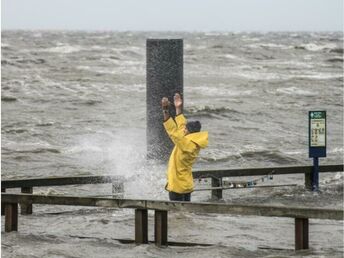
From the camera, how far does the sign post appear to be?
1548 centimetres

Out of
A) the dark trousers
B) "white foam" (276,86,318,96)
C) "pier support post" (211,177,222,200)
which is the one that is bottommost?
"white foam" (276,86,318,96)

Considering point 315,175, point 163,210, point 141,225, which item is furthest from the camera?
point 315,175

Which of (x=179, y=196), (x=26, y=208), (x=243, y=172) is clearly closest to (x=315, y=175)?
(x=243, y=172)

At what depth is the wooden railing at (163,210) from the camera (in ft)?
34.2

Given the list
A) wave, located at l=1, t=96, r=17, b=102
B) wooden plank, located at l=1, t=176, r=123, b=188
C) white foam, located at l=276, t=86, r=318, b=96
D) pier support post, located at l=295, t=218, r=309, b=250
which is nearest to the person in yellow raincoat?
pier support post, located at l=295, t=218, r=309, b=250

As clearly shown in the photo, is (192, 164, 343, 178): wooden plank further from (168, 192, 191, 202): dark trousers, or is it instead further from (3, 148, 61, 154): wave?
(3, 148, 61, 154): wave

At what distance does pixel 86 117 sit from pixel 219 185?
15297 mm

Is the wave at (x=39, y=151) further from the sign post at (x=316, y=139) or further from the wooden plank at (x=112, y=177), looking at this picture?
the sign post at (x=316, y=139)

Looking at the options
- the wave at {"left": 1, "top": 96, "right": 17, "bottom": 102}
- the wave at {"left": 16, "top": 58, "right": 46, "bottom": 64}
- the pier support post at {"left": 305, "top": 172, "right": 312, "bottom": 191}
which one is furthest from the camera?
the wave at {"left": 16, "top": 58, "right": 46, "bottom": 64}

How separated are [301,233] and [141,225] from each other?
1.78 metres

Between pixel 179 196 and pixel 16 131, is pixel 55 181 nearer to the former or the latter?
pixel 179 196

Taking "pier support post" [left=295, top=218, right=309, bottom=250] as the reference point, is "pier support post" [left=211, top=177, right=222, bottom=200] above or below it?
below

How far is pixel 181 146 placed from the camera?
38.8 ft

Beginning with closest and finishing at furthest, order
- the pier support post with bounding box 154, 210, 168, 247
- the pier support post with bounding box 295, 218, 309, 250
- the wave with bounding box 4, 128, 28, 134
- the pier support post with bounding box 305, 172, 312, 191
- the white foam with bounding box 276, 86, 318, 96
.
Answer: the pier support post with bounding box 295, 218, 309, 250 < the pier support post with bounding box 154, 210, 168, 247 < the pier support post with bounding box 305, 172, 312, 191 < the wave with bounding box 4, 128, 28, 134 < the white foam with bounding box 276, 86, 318, 96
